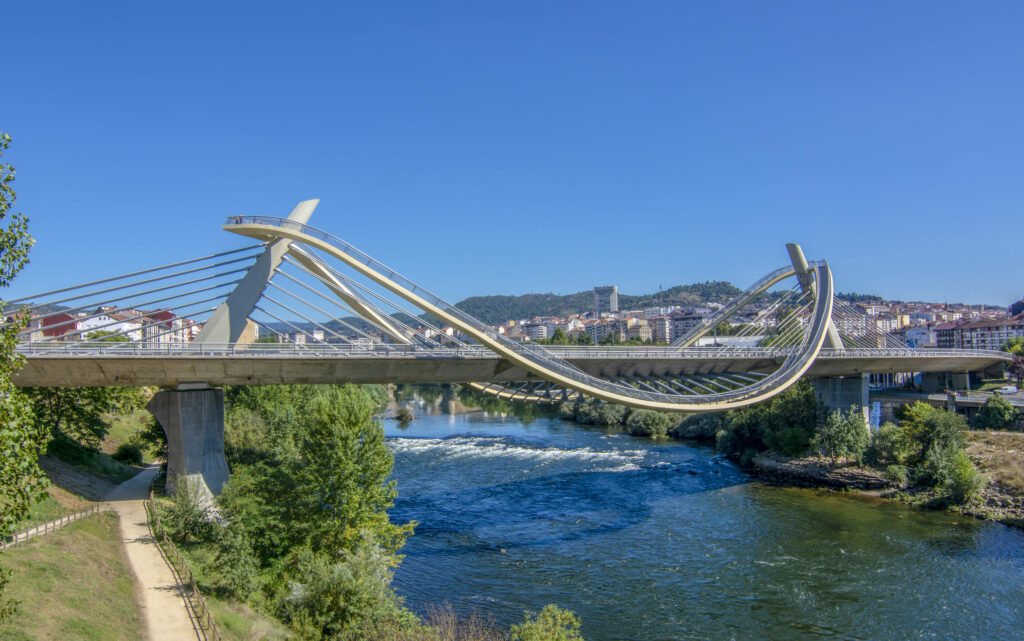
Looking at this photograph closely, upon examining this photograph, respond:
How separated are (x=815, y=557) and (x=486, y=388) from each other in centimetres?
1444

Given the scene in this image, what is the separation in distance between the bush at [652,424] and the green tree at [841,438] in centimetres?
1524

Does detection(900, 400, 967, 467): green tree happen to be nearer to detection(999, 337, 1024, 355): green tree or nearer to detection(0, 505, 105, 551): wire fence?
detection(0, 505, 105, 551): wire fence

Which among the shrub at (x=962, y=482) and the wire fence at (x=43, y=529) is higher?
the wire fence at (x=43, y=529)

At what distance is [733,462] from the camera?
4122 centimetres

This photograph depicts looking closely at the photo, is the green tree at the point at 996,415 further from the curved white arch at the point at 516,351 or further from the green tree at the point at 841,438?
the curved white arch at the point at 516,351

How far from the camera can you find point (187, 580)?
16.5 metres

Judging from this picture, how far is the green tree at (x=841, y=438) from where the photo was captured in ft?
119

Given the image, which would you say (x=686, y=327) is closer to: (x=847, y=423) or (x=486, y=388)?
(x=847, y=423)

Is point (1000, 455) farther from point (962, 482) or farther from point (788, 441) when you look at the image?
point (788, 441)

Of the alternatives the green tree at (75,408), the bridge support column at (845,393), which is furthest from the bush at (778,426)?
the green tree at (75,408)

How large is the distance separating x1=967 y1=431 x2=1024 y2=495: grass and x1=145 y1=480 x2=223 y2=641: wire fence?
33.5 meters

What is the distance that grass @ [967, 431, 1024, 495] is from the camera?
30.0m

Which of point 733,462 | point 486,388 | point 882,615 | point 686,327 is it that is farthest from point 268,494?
point 686,327

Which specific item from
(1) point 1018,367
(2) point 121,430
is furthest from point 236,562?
(1) point 1018,367
